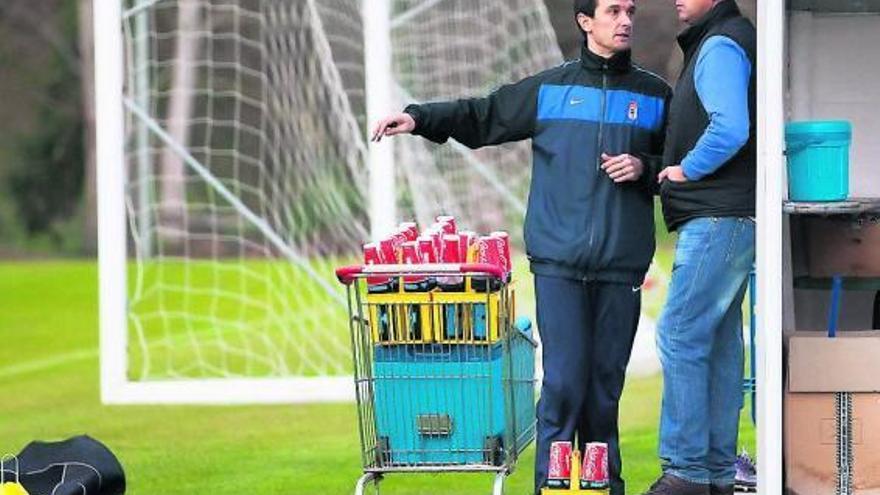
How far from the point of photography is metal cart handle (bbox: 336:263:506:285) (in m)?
7.46

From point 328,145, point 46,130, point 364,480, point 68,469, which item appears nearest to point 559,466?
point 364,480

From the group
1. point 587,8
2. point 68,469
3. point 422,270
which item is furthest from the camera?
point 68,469

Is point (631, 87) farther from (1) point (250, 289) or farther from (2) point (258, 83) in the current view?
(2) point (258, 83)

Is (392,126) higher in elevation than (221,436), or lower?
higher

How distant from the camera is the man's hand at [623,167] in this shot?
26.0 feet

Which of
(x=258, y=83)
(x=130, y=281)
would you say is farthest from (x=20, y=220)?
(x=130, y=281)

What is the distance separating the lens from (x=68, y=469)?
8.50 metres

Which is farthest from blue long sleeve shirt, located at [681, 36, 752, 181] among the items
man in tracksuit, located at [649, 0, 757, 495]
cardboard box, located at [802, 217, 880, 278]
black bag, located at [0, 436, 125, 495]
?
black bag, located at [0, 436, 125, 495]

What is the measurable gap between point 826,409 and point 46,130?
27.4 m

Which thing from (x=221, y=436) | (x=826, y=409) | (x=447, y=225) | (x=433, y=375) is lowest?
(x=221, y=436)

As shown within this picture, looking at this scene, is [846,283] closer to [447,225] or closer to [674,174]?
[674,174]

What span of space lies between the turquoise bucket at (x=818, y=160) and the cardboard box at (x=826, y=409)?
525 mm

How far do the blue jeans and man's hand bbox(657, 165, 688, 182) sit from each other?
174 mm

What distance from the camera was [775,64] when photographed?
7328mm
